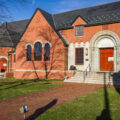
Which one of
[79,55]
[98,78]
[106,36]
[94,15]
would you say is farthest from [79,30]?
[98,78]

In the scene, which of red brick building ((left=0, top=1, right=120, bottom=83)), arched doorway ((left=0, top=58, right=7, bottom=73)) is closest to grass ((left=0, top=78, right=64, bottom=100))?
red brick building ((left=0, top=1, right=120, bottom=83))

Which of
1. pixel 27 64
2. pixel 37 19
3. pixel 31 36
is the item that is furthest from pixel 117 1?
pixel 27 64

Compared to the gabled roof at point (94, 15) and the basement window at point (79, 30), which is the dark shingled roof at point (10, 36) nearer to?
the gabled roof at point (94, 15)

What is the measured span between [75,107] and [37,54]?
1705cm

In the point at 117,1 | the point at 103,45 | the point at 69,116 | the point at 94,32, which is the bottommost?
the point at 69,116

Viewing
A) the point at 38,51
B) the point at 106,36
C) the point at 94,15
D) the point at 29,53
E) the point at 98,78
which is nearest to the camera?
the point at 98,78

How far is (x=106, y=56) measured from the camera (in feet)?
70.9

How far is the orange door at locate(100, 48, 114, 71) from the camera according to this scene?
21.2 m

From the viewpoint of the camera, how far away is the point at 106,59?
2161 cm

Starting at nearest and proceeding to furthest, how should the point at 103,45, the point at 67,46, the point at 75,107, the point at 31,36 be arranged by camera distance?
the point at 75,107 → the point at 103,45 → the point at 67,46 → the point at 31,36

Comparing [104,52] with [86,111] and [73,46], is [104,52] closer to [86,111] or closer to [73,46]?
[73,46]

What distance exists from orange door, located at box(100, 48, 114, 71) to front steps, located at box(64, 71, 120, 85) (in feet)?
8.61

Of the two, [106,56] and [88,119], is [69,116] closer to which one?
[88,119]

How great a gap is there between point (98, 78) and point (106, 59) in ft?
13.9
